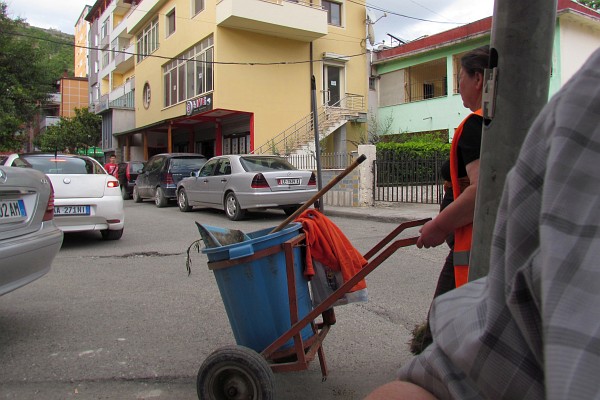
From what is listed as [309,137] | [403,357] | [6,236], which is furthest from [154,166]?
[403,357]

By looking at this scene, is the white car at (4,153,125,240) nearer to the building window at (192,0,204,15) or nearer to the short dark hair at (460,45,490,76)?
the short dark hair at (460,45,490,76)

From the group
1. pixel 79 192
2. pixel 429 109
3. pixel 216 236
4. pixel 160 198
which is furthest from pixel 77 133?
pixel 216 236

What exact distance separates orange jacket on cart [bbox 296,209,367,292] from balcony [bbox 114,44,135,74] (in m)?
32.6

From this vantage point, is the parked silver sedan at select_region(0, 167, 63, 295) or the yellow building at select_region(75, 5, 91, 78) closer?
the parked silver sedan at select_region(0, 167, 63, 295)

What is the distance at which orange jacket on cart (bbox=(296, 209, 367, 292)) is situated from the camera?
2537 millimetres

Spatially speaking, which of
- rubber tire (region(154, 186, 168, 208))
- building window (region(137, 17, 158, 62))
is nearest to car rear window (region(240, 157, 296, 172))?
rubber tire (region(154, 186, 168, 208))

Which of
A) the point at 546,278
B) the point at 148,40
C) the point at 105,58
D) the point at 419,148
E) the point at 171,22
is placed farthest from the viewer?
the point at 105,58

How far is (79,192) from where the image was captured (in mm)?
7309

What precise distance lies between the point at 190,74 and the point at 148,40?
26.1 feet

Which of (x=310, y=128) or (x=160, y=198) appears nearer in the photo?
(x=160, y=198)

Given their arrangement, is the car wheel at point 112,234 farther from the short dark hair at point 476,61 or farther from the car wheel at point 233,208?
the short dark hair at point 476,61

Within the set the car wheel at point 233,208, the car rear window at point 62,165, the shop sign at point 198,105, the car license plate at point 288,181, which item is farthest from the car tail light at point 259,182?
the shop sign at point 198,105

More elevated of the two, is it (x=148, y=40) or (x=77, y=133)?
(x=148, y=40)

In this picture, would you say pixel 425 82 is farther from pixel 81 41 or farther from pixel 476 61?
pixel 81 41
